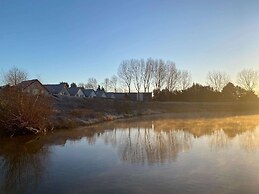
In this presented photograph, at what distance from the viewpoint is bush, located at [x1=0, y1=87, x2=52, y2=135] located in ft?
62.0

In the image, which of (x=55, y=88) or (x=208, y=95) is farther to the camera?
Answer: (x=208, y=95)

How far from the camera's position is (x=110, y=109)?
41.3 metres

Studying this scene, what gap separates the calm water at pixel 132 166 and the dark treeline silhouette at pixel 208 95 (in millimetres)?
44031

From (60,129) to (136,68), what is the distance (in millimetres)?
46115

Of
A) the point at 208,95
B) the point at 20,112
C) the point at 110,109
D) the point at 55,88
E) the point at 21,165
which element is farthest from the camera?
the point at 208,95

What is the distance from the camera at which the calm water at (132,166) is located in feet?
26.1

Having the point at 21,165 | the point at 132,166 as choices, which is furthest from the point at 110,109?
the point at 132,166

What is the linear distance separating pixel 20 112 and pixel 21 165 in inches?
332

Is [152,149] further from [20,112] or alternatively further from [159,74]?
[159,74]

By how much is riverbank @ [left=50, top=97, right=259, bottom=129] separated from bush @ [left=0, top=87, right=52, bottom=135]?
2646mm

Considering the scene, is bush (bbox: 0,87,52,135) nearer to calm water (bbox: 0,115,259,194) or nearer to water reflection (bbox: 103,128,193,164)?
calm water (bbox: 0,115,259,194)

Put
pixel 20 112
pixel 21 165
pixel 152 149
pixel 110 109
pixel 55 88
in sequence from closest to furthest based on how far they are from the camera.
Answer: pixel 21 165 < pixel 152 149 < pixel 20 112 < pixel 110 109 < pixel 55 88

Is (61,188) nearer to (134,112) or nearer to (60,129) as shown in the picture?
(60,129)

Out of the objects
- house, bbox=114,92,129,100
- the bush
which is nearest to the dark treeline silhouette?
house, bbox=114,92,129,100
